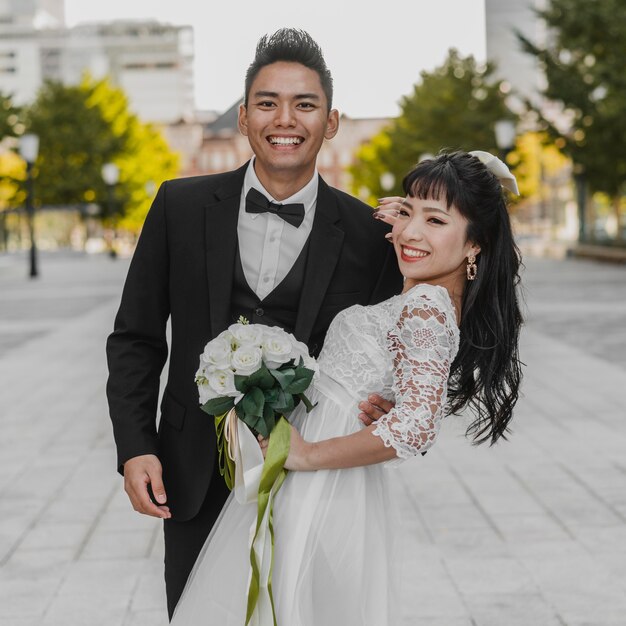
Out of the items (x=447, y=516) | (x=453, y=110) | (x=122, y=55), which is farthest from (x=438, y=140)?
(x=122, y=55)

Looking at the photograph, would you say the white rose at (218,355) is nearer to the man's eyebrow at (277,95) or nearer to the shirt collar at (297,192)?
the shirt collar at (297,192)

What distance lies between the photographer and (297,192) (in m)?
3.09

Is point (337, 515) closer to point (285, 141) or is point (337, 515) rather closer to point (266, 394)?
point (266, 394)

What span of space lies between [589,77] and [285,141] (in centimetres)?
3245

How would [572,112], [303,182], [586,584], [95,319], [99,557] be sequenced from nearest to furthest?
[303,182] < [586,584] < [99,557] < [95,319] < [572,112]

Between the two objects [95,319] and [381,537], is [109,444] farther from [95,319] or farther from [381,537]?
[95,319]

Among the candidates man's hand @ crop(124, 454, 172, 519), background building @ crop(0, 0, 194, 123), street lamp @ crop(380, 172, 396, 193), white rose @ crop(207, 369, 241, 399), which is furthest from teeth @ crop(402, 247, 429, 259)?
background building @ crop(0, 0, 194, 123)

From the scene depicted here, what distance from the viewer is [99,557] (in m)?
5.58

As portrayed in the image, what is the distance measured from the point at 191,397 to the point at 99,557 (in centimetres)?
275

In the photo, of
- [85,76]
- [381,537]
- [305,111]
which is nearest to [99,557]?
[381,537]

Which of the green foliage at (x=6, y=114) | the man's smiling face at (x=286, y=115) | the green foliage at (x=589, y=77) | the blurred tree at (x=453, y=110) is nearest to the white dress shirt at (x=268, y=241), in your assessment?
the man's smiling face at (x=286, y=115)

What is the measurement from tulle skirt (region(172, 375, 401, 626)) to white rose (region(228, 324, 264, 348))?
12.3 inches

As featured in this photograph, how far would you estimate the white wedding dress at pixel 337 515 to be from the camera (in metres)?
2.72

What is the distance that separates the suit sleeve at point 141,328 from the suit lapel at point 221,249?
0.17 meters
